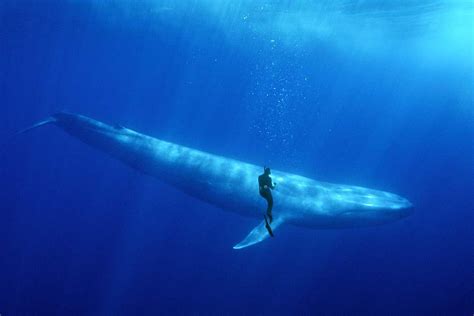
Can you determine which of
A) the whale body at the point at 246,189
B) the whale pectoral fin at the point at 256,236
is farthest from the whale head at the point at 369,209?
the whale pectoral fin at the point at 256,236

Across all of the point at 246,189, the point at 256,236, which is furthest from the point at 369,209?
the point at 246,189

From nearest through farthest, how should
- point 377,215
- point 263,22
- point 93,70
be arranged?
point 377,215 < point 263,22 < point 93,70

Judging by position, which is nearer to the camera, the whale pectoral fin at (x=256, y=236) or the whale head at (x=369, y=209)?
the whale pectoral fin at (x=256, y=236)

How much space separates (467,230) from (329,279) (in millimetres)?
10922

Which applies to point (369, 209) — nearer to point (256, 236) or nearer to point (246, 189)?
point (256, 236)

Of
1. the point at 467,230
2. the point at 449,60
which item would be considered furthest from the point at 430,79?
the point at 467,230

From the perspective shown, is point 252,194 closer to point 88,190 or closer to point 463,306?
point 463,306

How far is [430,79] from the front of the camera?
65.1 m

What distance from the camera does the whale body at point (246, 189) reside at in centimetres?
1020

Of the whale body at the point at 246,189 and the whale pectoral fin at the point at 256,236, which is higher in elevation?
the whale body at the point at 246,189

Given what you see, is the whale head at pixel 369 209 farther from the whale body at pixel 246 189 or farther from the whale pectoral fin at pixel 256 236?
the whale pectoral fin at pixel 256 236

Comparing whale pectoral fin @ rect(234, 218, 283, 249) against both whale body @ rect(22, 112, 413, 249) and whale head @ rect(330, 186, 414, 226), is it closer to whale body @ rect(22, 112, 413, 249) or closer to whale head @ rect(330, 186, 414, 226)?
whale body @ rect(22, 112, 413, 249)

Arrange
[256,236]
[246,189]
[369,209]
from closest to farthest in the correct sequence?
1. [256,236]
2. [369,209]
3. [246,189]

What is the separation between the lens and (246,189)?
411 inches
